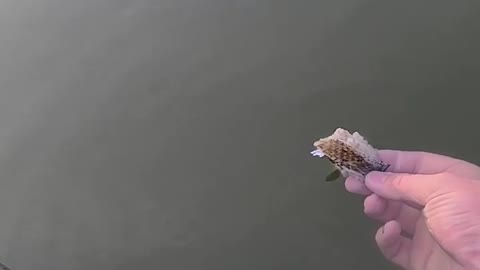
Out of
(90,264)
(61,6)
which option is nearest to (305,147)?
(90,264)

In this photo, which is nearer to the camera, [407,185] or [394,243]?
[407,185]

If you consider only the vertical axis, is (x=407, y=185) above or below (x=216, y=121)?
below

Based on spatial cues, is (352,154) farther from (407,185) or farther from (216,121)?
(216,121)

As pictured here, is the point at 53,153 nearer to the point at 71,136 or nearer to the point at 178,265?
the point at 71,136

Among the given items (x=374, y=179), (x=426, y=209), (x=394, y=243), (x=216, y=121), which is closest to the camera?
(x=426, y=209)

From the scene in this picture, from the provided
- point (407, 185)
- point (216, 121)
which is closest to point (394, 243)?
point (407, 185)

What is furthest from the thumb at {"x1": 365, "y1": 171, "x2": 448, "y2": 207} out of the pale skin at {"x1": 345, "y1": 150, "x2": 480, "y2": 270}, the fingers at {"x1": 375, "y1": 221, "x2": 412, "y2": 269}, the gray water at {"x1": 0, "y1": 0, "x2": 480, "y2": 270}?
the gray water at {"x1": 0, "y1": 0, "x2": 480, "y2": 270}

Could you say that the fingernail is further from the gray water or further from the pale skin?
the gray water

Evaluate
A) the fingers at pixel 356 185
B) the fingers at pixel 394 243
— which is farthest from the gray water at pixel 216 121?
the fingers at pixel 356 185
